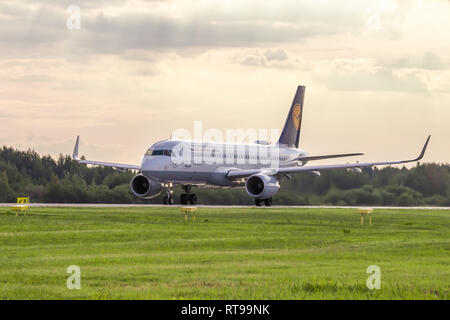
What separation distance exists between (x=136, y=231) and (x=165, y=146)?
24362mm

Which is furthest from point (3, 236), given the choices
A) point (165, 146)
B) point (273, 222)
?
point (165, 146)

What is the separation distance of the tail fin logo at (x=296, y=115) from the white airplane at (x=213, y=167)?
4.04m

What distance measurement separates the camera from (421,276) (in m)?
20.9

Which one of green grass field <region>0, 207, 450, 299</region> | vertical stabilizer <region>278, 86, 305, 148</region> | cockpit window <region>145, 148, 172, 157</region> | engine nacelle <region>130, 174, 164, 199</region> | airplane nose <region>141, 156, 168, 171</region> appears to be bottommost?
green grass field <region>0, 207, 450, 299</region>

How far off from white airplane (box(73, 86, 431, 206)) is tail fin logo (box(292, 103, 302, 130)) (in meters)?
4.04

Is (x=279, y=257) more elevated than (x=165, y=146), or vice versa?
(x=165, y=146)

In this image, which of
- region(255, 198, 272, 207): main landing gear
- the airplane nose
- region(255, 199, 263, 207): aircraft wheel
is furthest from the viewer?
region(255, 198, 272, 207): main landing gear

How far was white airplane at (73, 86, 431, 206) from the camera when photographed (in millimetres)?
58000

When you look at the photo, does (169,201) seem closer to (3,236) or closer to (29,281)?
(3,236)

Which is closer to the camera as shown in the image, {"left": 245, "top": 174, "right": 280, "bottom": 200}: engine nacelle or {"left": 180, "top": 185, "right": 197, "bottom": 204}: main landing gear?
{"left": 245, "top": 174, "right": 280, "bottom": 200}: engine nacelle

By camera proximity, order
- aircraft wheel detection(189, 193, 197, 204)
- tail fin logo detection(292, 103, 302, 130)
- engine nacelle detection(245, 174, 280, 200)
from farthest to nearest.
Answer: tail fin logo detection(292, 103, 302, 130) → aircraft wheel detection(189, 193, 197, 204) → engine nacelle detection(245, 174, 280, 200)

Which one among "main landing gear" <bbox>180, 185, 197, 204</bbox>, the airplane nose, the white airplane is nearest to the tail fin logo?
the white airplane

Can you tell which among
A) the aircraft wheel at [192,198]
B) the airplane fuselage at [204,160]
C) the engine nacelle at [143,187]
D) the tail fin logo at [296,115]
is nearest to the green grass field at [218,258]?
the airplane fuselage at [204,160]

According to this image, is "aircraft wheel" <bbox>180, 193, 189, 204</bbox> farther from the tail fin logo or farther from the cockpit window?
the tail fin logo
